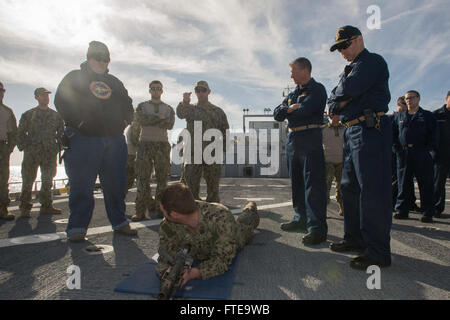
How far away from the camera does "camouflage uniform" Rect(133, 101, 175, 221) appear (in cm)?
448

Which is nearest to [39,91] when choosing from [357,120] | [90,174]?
[90,174]

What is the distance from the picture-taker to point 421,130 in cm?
478

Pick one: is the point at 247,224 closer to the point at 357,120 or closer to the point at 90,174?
the point at 357,120

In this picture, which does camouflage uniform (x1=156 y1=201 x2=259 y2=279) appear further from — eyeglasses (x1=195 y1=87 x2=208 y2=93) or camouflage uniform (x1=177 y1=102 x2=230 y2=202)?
eyeglasses (x1=195 y1=87 x2=208 y2=93)

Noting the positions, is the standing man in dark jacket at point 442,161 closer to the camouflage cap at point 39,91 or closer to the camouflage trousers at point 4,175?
the camouflage cap at point 39,91

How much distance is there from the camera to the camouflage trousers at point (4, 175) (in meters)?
4.59

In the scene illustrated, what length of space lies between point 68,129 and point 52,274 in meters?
1.68

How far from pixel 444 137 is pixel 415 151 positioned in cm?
83

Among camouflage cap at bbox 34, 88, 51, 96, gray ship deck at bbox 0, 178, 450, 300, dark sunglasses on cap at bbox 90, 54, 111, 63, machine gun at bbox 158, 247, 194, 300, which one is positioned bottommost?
gray ship deck at bbox 0, 178, 450, 300

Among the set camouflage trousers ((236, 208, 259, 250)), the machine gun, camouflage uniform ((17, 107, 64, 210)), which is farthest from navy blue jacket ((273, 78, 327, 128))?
camouflage uniform ((17, 107, 64, 210))

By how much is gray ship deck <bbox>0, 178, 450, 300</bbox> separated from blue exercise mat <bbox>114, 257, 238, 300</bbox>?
6cm

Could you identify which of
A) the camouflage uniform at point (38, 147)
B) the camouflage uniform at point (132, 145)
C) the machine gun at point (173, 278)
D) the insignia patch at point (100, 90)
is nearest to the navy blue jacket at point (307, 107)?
the insignia patch at point (100, 90)
